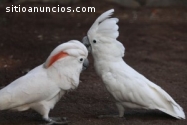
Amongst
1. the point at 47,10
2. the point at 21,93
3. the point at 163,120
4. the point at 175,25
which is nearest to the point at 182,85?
the point at 163,120

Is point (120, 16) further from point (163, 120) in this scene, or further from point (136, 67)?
point (163, 120)

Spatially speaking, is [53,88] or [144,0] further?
[144,0]

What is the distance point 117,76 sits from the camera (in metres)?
4.43

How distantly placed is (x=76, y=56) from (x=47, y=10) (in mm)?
5903

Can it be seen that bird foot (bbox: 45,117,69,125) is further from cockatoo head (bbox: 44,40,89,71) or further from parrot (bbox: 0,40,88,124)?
cockatoo head (bbox: 44,40,89,71)

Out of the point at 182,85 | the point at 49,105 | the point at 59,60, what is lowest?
the point at 182,85

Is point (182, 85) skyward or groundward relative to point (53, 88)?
groundward

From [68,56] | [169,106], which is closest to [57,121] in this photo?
[68,56]

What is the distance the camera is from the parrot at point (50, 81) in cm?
409

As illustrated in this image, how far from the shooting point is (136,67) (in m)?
6.77

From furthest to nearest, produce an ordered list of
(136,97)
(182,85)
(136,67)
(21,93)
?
1. (136,67)
2. (182,85)
3. (136,97)
4. (21,93)

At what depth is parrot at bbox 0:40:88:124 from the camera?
4.09m

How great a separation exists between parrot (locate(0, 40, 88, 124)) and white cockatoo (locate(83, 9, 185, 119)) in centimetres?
29

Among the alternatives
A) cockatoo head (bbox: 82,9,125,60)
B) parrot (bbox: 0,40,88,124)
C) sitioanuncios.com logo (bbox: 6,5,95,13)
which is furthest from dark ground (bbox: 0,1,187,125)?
cockatoo head (bbox: 82,9,125,60)
